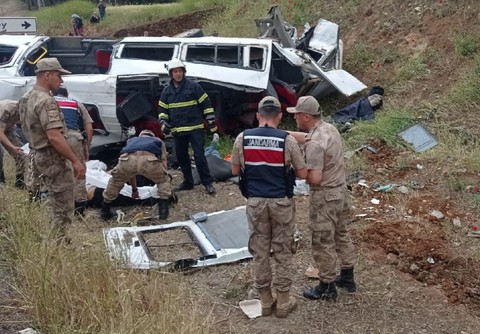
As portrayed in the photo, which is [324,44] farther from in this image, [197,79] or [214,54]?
[197,79]

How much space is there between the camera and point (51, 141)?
5270 millimetres

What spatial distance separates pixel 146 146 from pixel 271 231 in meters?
2.70

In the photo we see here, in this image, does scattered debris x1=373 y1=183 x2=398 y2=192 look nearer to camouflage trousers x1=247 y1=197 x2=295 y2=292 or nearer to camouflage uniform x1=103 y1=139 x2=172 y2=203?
camouflage uniform x1=103 y1=139 x2=172 y2=203

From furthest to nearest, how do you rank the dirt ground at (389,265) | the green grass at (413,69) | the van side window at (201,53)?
the green grass at (413,69) < the van side window at (201,53) < the dirt ground at (389,265)

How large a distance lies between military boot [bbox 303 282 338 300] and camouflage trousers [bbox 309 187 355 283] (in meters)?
0.05

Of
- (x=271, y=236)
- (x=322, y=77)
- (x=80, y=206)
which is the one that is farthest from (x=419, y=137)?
(x=271, y=236)

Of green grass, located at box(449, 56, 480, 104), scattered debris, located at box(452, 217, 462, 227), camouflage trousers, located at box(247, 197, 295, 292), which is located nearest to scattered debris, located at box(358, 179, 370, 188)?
scattered debris, located at box(452, 217, 462, 227)

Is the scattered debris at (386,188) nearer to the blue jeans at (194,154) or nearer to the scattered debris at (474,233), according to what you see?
the scattered debris at (474,233)

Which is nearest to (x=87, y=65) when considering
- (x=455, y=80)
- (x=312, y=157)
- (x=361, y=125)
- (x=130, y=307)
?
(x=361, y=125)

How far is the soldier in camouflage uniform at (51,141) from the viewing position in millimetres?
5215

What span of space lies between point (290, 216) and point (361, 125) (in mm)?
5076

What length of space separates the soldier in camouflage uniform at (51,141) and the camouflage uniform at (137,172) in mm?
1120

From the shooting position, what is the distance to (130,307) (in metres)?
3.53

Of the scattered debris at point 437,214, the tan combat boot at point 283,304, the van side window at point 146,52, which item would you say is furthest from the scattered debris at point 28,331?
the van side window at point 146,52
